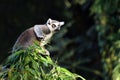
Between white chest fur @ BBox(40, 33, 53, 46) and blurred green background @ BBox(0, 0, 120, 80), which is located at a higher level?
blurred green background @ BBox(0, 0, 120, 80)

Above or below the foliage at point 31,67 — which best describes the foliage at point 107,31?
above

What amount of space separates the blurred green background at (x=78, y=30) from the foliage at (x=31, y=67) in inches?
171

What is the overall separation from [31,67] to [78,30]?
10.1 m

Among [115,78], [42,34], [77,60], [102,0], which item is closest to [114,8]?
[102,0]

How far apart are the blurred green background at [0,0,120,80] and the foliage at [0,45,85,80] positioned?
171 inches

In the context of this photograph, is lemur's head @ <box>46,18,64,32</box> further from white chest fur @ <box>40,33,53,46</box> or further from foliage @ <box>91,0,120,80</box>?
foliage @ <box>91,0,120,80</box>

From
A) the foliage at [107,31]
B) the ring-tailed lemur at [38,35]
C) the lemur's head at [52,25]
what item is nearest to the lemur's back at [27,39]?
the ring-tailed lemur at [38,35]

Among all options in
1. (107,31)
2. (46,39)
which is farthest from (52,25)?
(107,31)

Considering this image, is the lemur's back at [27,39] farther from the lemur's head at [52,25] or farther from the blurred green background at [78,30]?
the blurred green background at [78,30]

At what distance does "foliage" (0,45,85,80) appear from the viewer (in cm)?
434

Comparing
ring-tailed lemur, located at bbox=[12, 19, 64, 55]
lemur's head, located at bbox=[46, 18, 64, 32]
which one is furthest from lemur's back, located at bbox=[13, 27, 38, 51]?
lemur's head, located at bbox=[46, 18, 64, 32]

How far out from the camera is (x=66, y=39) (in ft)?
47.1

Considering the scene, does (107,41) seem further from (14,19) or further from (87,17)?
(14,19)

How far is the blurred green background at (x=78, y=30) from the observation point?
10562 millimetres
